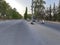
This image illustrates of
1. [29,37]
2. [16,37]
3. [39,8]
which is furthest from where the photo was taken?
[39,8]

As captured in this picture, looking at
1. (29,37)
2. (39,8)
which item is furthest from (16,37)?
(39,8)

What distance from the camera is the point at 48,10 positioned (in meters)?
130

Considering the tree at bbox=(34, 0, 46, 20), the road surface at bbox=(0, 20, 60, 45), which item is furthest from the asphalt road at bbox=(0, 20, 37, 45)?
the tree at bbox=(34, 0, 46, 20)

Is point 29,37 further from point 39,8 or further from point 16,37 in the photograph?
point 39,8

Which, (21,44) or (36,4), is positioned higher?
(36,4)

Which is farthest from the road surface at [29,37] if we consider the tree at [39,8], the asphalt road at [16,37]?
the tree at [39,8]

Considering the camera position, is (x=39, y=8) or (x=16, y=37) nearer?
(x=16, y=37)

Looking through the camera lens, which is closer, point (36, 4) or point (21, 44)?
point (21, 44)

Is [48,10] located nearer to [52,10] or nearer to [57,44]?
[52,10]

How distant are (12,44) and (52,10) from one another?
116574 mm

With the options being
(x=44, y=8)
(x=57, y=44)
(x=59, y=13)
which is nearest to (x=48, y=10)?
(x=44, y=8)

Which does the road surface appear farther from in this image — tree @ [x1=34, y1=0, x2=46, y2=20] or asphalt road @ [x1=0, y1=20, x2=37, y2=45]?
tree @ [x1=34, y1=0, x2=46, y2=20]

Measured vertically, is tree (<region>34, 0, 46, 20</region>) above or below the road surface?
above

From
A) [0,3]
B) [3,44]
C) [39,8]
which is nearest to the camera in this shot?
[3,44]
